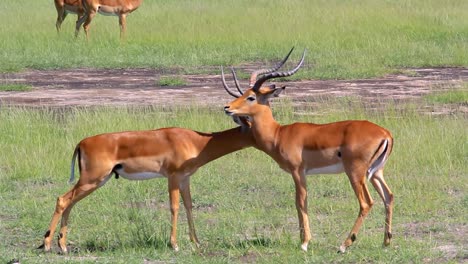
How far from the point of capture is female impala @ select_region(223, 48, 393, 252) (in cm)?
712

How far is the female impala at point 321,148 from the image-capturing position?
23.4 feet

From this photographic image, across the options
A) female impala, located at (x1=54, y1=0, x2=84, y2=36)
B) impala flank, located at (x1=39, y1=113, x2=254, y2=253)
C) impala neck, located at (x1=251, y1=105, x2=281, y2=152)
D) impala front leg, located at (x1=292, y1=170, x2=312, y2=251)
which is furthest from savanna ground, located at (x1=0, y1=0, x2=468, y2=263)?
impala neck, located at (x1=251, y1=105, x2=281, y2=152)

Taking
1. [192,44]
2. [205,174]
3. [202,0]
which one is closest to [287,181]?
[205,174]

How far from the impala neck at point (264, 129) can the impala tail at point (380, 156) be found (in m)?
0.68

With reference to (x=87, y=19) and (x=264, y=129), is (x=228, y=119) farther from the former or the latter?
(x=87, y=19)

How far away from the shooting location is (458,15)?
21781 mm

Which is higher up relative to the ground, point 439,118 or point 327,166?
point 327,166

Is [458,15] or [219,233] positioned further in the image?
[458,15]

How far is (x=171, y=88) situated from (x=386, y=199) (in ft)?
27.5

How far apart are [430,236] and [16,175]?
3887 mm

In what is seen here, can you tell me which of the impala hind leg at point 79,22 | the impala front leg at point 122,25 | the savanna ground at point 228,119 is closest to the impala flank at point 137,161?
the savanna ground at point 228,119

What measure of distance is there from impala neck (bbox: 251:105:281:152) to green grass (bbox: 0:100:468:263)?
617mm

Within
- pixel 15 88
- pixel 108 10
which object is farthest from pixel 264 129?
pixel 108 10

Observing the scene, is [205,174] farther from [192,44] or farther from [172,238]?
[192,44]
